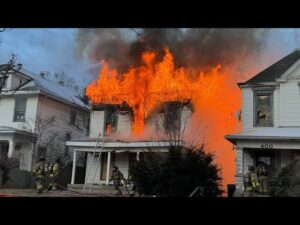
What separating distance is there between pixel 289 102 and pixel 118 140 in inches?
204

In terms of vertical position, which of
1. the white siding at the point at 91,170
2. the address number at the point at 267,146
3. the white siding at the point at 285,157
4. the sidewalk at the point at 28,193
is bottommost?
the sidewalk at the point at 28,193

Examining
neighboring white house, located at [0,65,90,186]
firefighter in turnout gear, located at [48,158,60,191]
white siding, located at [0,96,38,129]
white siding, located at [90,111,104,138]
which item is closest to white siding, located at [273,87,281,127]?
white siding, located at [90,111,104,138]

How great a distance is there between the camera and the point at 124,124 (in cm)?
1224

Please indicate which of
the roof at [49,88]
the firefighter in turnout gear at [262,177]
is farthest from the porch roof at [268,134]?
the roof at [49,88]

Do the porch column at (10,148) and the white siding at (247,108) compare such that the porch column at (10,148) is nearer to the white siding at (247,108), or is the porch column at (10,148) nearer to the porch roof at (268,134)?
the porch roof at (268,134)

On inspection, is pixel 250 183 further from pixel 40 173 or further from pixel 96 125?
pixel 40 173

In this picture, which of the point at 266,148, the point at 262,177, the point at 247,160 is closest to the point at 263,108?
the point at 266,148

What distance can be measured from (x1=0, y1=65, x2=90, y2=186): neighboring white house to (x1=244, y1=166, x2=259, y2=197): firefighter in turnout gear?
4.73 m

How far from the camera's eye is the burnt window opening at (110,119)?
12047mm

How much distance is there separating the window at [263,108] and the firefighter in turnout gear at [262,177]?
177 cm

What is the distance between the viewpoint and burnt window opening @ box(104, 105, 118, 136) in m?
12.0

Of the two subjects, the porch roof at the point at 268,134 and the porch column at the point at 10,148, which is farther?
the porch roof at the point at 268,134
